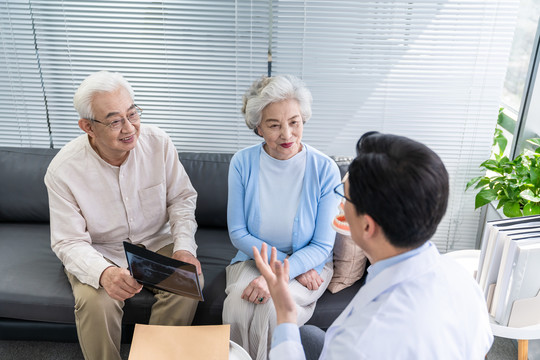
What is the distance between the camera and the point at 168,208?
2180mm

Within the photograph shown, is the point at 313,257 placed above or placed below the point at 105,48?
below

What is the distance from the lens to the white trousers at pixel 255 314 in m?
1.83

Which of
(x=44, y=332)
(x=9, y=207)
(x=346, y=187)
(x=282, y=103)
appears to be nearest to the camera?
(x=346, y=187)

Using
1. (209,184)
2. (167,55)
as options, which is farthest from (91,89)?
(167,55)

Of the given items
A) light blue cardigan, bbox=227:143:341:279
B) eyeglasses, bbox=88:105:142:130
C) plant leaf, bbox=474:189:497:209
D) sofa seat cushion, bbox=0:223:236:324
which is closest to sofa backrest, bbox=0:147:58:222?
sofa seat cushion, bbox=0:223:236:324

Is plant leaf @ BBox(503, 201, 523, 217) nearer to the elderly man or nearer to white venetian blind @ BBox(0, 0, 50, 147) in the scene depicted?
the elderly man

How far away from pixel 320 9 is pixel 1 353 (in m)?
2.29

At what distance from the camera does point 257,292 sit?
1.82 metres

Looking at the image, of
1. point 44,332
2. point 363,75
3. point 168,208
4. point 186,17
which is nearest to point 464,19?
point 363,75

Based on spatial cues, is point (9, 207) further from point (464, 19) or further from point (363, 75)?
point (464, 19)

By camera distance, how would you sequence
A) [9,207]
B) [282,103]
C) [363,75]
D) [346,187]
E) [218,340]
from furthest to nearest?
1. [363,75]
2. [9,207]
3. [282,103]
4. [218,340]
5. [346,187]

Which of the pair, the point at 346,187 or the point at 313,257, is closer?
the point at 346,187

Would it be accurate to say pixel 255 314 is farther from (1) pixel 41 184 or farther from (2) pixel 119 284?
(1) pixel 41 184

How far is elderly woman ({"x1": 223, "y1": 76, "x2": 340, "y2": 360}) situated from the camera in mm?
1868
